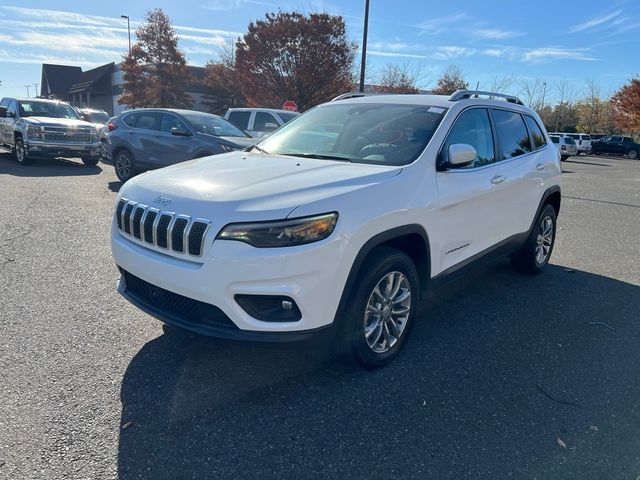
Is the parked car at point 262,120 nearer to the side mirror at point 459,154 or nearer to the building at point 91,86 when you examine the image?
the side mirror at point 459,154

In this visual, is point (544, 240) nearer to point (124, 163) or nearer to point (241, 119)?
point (124, 163)

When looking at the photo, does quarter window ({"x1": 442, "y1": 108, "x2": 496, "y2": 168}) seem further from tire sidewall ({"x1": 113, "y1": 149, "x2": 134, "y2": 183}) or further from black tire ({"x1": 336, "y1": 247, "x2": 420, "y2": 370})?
tire sidewall ({"x1": 113, "y1": 149, "x2": 134, "y2": 183})

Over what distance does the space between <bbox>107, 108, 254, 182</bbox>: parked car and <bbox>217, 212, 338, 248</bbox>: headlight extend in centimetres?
753

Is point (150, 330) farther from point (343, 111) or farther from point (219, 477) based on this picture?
point (343, 111)

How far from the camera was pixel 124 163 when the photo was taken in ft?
37.2

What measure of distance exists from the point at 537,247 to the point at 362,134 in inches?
105

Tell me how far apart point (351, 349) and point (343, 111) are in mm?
2230

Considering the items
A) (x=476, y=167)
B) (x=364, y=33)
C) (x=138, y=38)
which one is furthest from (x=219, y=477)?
(x=138, y=38)

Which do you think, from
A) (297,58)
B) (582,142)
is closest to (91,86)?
(297,58)

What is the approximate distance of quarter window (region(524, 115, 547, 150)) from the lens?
529 cm

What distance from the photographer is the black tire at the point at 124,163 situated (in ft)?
36.6

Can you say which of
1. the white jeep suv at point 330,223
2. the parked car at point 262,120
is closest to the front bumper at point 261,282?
the white jeep suv at point 330,223

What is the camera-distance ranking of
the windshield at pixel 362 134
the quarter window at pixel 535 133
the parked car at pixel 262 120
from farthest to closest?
1. the parked car at pixel 262 120
2. the quarter window at pixel 535 133
3. the windshield at pixel 362 134

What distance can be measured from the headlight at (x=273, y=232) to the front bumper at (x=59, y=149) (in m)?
12.9
